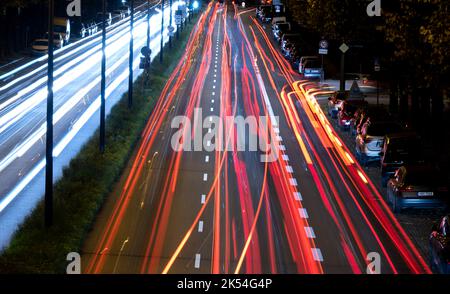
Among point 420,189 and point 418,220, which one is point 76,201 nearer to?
point 420,189

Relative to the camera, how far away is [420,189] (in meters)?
26.3

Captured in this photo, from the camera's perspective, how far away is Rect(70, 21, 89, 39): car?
9412cm

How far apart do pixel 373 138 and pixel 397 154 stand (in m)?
3.78

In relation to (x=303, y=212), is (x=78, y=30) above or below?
above

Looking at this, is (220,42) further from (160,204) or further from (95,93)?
(160,204)

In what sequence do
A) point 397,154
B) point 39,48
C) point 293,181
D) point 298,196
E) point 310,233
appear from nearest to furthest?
point 310,233
point 298,196
point 397,154
point 293,181
point 39,48

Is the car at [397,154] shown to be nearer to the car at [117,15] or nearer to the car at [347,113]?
the car at [347,113]

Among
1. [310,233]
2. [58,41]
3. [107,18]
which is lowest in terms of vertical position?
[310,233]

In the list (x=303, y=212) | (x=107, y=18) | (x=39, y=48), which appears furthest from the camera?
(x=107, y=18)

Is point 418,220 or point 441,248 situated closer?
point 441,248

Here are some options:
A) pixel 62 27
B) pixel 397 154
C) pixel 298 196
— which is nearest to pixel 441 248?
pixel 298 196

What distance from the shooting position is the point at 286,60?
7750cm

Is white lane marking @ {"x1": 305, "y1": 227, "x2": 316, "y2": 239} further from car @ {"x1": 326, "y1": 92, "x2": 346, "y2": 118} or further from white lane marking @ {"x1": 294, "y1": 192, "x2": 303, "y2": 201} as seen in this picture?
car @ {"x1": 326, "y1": 92, "x2": 346, "y2": 118}

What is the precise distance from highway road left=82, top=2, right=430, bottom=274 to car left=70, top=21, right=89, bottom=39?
140 ft
